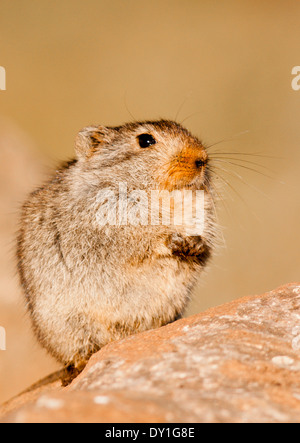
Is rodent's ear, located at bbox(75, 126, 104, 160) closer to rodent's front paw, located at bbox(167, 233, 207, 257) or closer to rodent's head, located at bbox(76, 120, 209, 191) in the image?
rodent's head, located at bbox(76, 120, 209, 191)

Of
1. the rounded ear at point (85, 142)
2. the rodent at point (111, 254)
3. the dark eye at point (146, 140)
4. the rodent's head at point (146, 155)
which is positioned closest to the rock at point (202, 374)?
the rodent at point (111, 254)

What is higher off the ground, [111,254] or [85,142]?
[85,142]

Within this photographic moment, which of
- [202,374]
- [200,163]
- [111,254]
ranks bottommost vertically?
[202,374]

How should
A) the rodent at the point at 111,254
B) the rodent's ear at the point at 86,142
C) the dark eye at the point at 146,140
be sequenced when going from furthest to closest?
the rodent's ear at the point at 86,142 < the dark eye at the point at 146,140 < the rodent at the point at 111,254

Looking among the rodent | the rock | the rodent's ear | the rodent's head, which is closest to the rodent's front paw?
the rodent

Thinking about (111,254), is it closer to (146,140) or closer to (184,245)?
(184,245)

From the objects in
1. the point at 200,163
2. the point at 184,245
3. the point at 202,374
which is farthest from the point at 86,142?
the point at 202,374

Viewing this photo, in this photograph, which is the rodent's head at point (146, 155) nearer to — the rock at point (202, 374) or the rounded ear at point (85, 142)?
the rounded ear at point (85, 142)

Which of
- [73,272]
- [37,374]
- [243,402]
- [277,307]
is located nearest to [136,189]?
[73,272]
